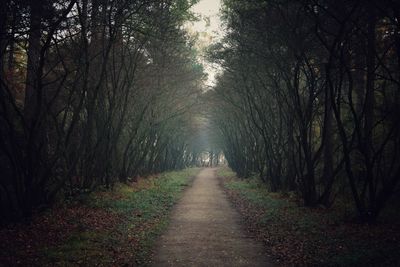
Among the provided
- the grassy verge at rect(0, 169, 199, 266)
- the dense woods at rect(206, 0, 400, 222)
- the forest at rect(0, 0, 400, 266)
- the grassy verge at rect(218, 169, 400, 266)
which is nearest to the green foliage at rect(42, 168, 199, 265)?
the grassy verge at rect(0, 169, 199, 266)

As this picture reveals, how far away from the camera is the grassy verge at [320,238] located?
754 cm

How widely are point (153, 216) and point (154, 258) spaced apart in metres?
5.13

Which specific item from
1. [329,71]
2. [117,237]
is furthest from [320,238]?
[117,237]

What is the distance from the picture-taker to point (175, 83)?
25953 mm

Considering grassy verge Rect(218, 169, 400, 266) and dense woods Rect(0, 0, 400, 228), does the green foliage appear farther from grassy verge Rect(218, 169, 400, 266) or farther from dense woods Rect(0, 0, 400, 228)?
grassy verge Rect(218, 169, 400, 266)

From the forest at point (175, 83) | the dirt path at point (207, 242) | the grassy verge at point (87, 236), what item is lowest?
the dirt path at point (207, 242)

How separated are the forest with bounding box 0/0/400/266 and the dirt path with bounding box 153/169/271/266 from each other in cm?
224

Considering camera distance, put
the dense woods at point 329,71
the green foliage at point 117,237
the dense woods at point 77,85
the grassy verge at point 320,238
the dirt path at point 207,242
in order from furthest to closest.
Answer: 1. the dense woods at point 329,71
2. the dense woods at point 77,85
3. the dirt path at point 207,242
4. the green foliage at point 117,237
5. the grassy verge at point 320,238

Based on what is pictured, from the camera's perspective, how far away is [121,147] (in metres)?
25.2

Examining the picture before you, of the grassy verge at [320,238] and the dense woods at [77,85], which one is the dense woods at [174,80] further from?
the grassy verge at [320,238]

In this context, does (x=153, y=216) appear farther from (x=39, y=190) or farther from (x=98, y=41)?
(x=98, y=41)

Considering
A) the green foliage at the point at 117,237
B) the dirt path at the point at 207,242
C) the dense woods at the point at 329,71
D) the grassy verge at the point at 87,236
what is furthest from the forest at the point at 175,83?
the dirt path at the point at 207,242

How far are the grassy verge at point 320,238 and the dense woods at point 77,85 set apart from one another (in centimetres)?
697

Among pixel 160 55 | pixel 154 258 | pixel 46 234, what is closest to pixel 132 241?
pixel 154 258
